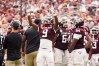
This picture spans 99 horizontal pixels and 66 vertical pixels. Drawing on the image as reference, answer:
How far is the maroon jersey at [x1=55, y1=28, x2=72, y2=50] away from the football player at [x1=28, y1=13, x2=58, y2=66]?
0.72 meters

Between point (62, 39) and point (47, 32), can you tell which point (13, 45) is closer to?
point (47, 32)

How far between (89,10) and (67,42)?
9414mm

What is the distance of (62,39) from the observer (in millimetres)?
12164

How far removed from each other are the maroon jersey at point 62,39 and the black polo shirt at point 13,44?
2644 millimetres

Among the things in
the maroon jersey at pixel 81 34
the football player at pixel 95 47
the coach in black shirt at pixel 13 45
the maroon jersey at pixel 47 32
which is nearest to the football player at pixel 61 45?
the maroon jersey at pixel 47 32

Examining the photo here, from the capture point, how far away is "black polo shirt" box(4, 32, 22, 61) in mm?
9469

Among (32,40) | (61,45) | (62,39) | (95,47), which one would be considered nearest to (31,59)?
(32,40)

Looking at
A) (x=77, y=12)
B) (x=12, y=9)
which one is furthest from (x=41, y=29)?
(x=12, y=9)

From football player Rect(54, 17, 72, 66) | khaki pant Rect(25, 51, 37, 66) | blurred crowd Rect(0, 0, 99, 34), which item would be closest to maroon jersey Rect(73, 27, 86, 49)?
khaki pant Rect(25, 51, 37, 66)

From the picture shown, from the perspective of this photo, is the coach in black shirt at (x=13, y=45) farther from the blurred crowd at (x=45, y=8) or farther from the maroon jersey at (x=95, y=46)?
the blurred crowd at (x=45, y=8)

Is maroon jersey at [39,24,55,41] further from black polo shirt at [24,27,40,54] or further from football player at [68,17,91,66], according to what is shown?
football player at [68,17,91,66]

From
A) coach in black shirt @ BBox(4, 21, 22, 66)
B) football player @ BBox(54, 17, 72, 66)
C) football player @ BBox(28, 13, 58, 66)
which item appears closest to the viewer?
coach in black shirt @ BBox(4, 21, 22, 66)

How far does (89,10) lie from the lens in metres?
21.4

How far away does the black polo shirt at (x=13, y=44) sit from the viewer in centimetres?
947
